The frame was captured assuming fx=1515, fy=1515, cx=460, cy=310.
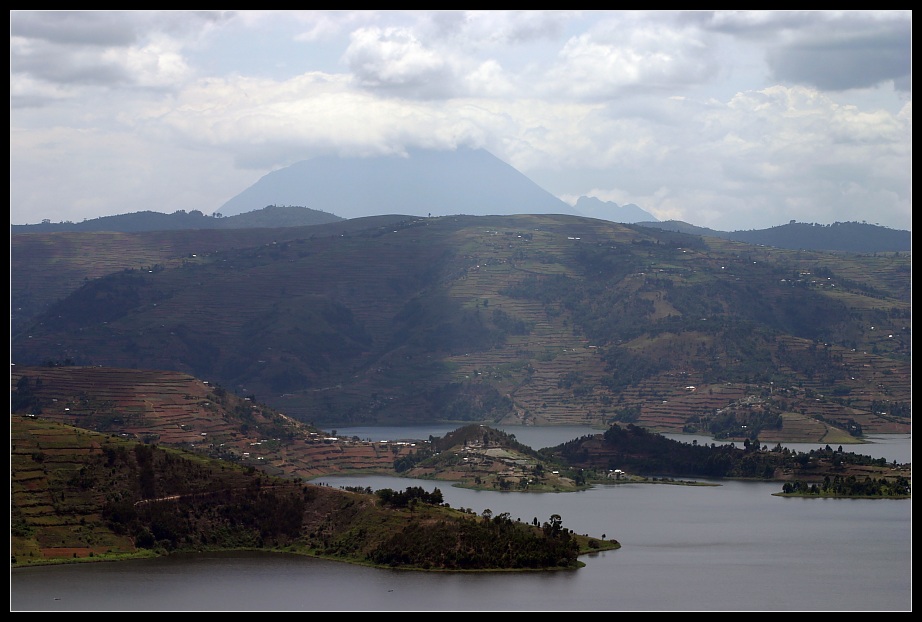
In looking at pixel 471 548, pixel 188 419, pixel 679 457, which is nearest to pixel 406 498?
pixel 471 548

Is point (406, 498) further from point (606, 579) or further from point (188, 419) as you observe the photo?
point (188, 419)

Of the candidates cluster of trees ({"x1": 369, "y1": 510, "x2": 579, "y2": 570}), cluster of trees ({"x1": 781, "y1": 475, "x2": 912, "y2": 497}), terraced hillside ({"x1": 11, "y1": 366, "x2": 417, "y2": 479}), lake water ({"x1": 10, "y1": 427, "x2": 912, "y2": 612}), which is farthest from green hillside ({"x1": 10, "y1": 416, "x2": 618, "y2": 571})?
cluster of trees ({"x1": 781, "y1": 475, "x2": 912, "y2": 497})

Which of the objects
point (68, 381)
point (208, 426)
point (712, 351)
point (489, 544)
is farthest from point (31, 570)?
point (712, 351)

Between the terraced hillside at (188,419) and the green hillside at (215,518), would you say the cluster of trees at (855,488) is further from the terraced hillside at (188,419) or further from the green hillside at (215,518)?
the green hillside at (215,518)

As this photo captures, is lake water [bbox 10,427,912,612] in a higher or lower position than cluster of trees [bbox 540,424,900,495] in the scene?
lower

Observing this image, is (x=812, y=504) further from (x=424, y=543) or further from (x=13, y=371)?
(x=13, y=371)

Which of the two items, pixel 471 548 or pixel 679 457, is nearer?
pixel 471 548

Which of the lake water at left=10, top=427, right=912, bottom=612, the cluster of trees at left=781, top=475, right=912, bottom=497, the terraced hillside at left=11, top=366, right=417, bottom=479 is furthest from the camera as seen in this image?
the terraced hillside at left=11, top=366, right=417, bottom=479

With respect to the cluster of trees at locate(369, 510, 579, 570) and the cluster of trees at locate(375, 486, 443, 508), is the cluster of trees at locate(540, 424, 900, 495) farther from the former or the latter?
the cluster of trees at locate(369, 510, 579, 570)
